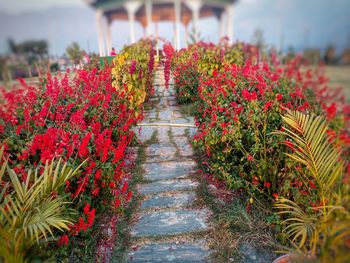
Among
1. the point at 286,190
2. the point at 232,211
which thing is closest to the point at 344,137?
the point at 286,190

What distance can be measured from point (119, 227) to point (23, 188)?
92 centimetres

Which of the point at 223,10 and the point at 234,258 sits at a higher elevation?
the point at 223,10

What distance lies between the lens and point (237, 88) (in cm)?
315

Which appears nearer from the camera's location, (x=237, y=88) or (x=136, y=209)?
(x=136, y=209)

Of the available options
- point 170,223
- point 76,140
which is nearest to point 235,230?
point 170,223

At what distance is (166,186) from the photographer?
302 cm

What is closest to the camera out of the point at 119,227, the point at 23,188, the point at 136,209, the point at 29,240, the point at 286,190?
the point at 29,240

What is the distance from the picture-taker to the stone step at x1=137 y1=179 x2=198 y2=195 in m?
2.96

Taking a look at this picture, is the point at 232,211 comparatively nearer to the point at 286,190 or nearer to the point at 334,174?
the point at 286,190

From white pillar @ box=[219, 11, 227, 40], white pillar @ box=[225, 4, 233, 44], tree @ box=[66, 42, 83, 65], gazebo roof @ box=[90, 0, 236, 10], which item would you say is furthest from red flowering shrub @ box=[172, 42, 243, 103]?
white pillar @ box=[219, 11, 227, 40]

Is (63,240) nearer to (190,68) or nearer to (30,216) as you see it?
(30,216)

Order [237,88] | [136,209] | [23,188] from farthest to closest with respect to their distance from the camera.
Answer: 1. [237,88]
2. [136,209]
3. [23,188]

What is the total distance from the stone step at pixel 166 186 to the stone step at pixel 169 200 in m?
0.07

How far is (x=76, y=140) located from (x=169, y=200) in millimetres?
1104
